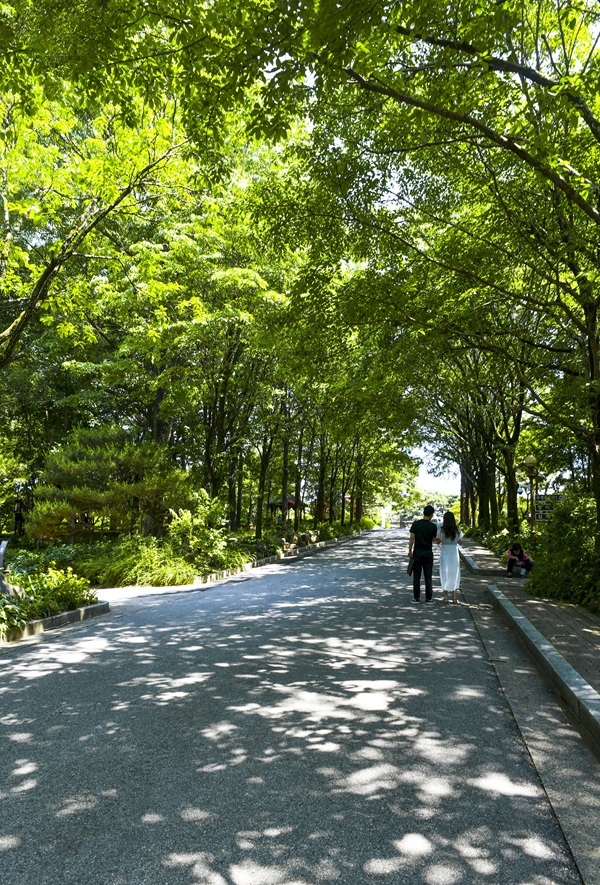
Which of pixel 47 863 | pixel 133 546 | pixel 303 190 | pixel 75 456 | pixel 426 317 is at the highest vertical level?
pixel 303 190

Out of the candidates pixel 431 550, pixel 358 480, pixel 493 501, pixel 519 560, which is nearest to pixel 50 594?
pixel 431 550

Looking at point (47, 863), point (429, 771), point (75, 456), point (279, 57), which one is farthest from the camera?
point (75, 456)

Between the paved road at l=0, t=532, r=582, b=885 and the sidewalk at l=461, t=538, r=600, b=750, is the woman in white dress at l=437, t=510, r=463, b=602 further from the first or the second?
the paved road at l=0, t=532, r=582, b=885

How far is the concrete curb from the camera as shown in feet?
15.3

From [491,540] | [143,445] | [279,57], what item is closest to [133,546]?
[143,445]

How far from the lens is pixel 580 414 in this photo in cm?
1477

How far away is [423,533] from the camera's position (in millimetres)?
11500

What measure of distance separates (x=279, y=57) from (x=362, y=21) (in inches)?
40.8

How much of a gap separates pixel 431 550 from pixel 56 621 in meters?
6.71

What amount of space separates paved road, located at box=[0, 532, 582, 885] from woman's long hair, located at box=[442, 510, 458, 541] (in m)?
3.66

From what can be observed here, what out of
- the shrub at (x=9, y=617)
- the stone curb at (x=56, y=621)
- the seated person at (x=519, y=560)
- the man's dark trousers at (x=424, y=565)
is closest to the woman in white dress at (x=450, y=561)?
the man's dark trousers at (x=424, y=565)

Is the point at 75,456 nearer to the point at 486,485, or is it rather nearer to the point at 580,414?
the point at 580,414

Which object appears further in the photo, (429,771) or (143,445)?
(143,445)

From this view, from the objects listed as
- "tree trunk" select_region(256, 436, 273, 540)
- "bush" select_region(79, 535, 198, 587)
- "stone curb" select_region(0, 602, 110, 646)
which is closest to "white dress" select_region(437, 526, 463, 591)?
"stone curb" select_region(0, 602, 110, 646)
